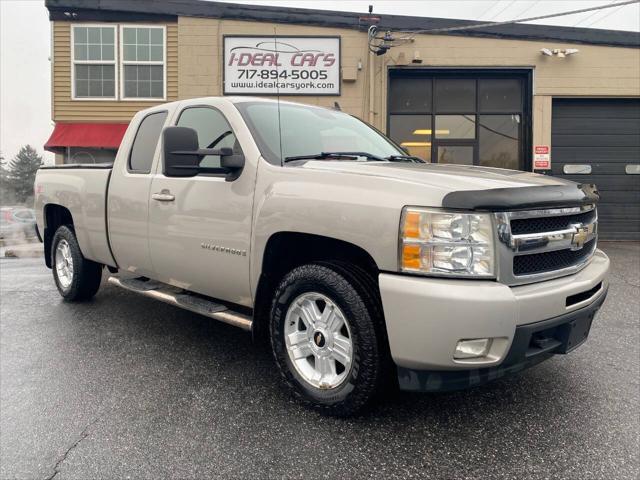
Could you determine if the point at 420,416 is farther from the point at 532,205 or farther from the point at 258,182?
the point at 258,182

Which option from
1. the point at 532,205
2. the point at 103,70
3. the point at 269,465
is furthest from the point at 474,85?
the point at 269,465

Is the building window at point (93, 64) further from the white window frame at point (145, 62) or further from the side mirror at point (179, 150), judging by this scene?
the side mirror at point (179, 150)

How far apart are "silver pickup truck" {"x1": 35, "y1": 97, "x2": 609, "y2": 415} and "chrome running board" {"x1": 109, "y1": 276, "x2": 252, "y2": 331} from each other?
20mm

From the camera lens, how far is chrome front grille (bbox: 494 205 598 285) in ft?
7.60

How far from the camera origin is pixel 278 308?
2.92 m

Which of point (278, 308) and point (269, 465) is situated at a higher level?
point (278, 308)

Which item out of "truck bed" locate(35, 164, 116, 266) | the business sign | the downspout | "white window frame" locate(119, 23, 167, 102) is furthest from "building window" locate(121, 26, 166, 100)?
"truck bed" locate(35, 164, 116, 266)

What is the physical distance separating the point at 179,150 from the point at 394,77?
10.8m

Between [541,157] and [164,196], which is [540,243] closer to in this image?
[164,196]

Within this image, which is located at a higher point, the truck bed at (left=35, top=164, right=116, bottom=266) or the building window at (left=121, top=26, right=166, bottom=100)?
the building window at (left=121, top=26, right=166, bottom=100)

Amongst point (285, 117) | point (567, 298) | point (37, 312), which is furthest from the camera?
point (37, 312)

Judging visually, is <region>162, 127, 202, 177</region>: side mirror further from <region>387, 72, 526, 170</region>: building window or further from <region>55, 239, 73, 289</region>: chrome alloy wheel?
<region>387, 72, 526, 170</region>: building window

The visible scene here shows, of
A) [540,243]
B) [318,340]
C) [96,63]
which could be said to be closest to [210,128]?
[318,340]

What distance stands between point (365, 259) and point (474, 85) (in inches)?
453
